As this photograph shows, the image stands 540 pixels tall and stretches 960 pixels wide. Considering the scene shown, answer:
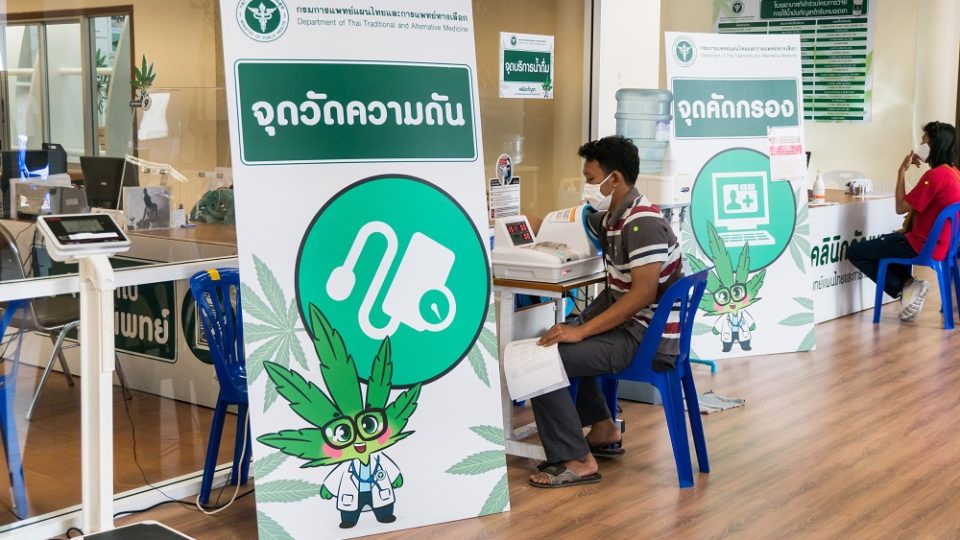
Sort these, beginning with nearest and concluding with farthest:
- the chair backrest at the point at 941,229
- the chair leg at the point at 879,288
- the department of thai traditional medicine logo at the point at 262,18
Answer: the department of thai traditional medicine logo at the point at 262,18
the chair backrest at the point at 941,229
the chair leg at the point at 879,288

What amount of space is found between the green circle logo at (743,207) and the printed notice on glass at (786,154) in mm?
43

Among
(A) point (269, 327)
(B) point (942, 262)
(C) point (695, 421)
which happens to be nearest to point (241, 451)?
(A) point (269, 327)

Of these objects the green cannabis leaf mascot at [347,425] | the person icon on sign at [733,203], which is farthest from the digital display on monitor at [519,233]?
the person icon on sign at [733,203]

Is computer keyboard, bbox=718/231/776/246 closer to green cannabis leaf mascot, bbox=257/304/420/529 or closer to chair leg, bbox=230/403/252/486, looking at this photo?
green cannabis leaf mascot, bbox=257/304/420/529

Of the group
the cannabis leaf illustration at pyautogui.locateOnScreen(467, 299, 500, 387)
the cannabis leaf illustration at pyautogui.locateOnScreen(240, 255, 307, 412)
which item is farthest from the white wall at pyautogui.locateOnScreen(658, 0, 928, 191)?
the cannabis leaf illustration at pyautogui.locateOnScreen(240, 255, 307, 412)

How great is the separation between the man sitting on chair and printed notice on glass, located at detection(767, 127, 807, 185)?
233 cm

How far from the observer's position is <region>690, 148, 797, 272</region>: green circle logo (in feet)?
19.6

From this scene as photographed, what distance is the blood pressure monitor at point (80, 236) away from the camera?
307 cm

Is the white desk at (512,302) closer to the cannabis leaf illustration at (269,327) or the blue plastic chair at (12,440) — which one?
the cannabis leaf illustration at (269,327)

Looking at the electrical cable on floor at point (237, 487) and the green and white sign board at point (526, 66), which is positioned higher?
the green and white sign board at point (526, 66)

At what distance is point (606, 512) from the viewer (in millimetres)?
3775

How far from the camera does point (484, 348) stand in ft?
12.0

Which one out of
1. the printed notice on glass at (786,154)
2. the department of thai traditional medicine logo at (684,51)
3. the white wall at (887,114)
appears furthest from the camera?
the white wall at (887,114)

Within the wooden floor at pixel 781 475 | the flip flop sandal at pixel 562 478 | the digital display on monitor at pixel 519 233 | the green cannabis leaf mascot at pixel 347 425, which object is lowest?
the wooden floor at pixel 781 475
